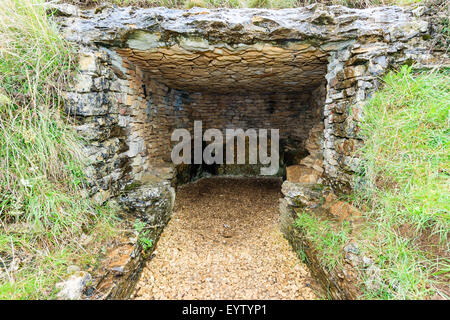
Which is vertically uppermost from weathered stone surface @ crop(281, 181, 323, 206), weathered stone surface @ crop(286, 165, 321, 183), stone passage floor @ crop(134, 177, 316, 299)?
weathered stone surface @ crop(286, 165, 321, 183)

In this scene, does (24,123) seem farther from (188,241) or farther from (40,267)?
(188,241)

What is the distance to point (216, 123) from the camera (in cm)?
550

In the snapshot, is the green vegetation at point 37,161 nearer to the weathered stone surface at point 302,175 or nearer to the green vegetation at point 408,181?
the green vegetation at point 408,181

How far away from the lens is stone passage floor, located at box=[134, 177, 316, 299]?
188 centimetres

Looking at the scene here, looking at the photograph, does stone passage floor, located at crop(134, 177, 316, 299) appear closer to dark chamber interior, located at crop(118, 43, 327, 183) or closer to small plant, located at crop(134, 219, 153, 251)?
small plant, located at crop(134, 219, 153, 251)

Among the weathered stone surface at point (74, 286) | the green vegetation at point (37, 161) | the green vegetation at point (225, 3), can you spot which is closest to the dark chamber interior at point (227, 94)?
the green vegetation at point (225, 3)

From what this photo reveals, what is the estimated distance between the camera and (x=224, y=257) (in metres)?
2.32

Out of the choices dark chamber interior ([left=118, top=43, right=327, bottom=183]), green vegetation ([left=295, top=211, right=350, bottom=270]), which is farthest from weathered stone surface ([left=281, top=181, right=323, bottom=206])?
dark chamber interior ([left=118, top=43, right=327, bottom=183])

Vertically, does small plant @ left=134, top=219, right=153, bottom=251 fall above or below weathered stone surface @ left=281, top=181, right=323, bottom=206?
below

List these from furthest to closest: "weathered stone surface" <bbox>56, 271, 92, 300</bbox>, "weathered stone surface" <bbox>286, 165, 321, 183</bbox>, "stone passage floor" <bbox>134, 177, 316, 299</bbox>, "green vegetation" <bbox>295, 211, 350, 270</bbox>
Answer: "weathered stone surface" <bbox>286, 165, 321, 183</bbox> < "stone passage floor" <bbox>134, 177, 316, 299</bbox> < "green vegetation" <bbox>295, 211, 350, 270</bbox> < "weathered stone surface" <bbox>56, 271, 92, 300</bbox>

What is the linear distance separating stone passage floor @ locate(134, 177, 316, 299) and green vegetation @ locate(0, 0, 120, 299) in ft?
2.50
